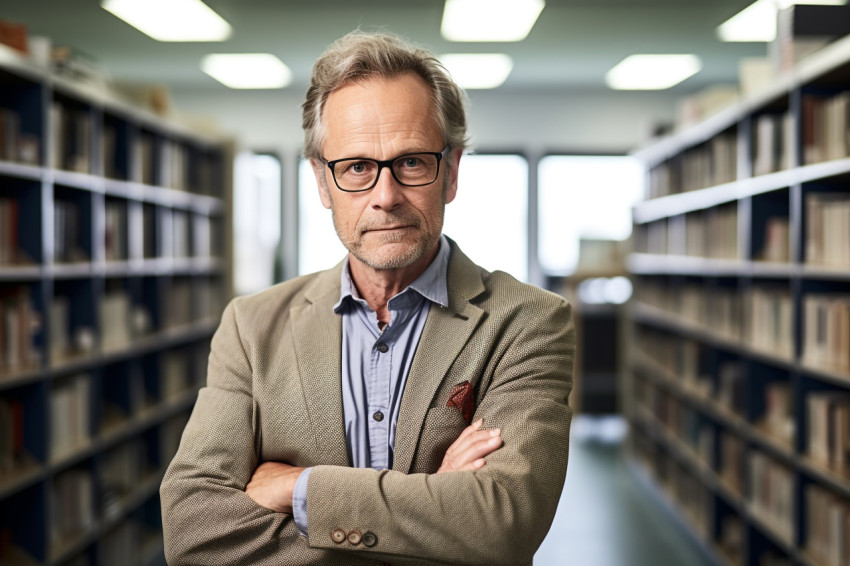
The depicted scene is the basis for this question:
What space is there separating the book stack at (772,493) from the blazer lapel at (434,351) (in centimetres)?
224

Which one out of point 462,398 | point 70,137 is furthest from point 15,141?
point 462,398

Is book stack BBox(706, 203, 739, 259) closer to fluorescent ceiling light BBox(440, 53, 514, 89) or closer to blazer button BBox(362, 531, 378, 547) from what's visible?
fluorescent ceiling light BBox(440, 53, 514, 89)

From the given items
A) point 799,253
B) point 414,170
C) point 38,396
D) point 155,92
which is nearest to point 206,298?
point 155,92

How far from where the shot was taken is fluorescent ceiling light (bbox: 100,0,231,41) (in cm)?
546

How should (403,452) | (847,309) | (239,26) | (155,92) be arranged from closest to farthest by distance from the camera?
(403,452) < (847,309) < (155,92) < (239,26)

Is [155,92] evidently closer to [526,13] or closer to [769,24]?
[526,13]

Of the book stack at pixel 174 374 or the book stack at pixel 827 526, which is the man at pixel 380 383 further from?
the book stack at pixel 174 374

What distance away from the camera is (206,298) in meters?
6.01

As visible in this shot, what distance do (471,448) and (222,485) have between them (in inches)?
17.9

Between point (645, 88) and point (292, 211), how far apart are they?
382cm

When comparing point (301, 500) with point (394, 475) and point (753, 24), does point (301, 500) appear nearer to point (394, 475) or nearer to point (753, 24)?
point (394, 475)

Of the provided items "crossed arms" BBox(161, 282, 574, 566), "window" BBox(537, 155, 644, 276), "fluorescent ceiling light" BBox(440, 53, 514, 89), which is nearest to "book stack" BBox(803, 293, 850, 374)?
"crossed arms" BBox(161, 282, 574, 566)

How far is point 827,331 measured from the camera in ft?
10.1

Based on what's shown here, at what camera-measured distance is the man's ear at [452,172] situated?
65.6 inches
